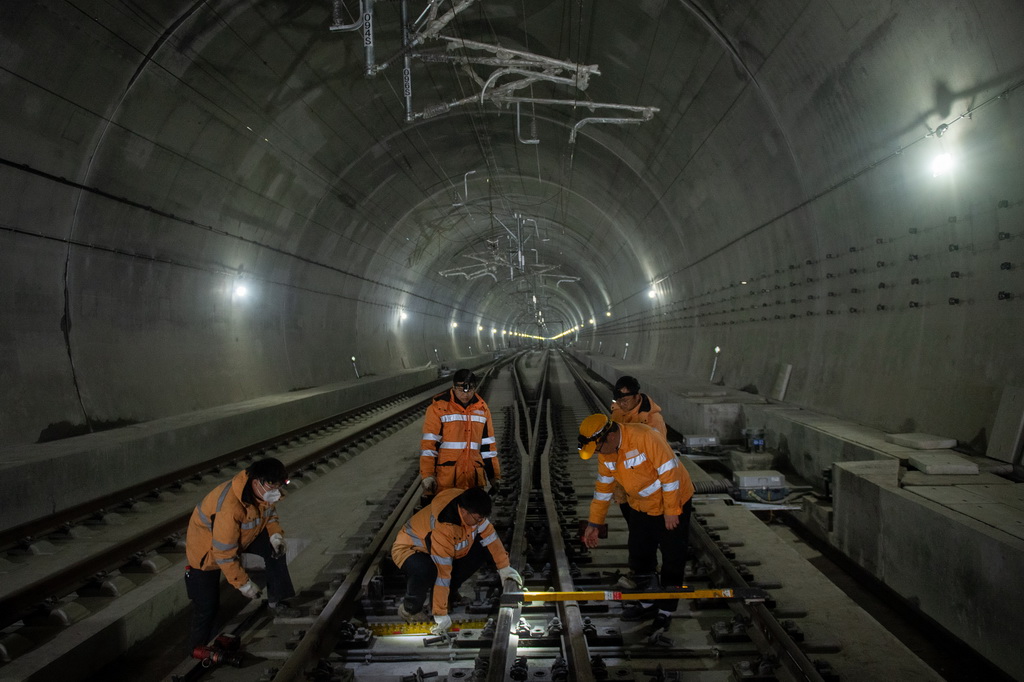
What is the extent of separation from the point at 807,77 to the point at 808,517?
4757 millimetres

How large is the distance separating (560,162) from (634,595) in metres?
13.7

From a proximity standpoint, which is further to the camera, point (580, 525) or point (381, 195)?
point (381, 195)

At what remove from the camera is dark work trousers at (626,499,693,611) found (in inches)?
164

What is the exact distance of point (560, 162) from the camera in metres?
16.1

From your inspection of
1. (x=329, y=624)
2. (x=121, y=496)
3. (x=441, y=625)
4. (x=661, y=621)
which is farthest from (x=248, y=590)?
(x=121, y=496)

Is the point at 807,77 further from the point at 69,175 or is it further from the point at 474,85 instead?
the point at 69,175

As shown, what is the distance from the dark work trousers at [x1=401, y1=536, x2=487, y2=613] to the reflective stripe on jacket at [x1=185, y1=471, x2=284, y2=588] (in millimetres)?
1030

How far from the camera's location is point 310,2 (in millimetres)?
8445

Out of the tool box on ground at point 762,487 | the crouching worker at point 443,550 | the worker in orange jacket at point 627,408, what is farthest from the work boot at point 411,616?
the tool box on ground at point 762,487

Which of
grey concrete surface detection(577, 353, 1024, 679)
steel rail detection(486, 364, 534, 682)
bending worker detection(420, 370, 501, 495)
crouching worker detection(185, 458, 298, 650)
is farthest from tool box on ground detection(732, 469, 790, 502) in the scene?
crouching worker detection(185, 458, 298, 650)

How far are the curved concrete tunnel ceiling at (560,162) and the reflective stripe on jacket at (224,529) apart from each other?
5.20 meters

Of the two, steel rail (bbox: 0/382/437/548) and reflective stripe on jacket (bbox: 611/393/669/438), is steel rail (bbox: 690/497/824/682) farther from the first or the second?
steel rail (bbox: 0/382/437/548)

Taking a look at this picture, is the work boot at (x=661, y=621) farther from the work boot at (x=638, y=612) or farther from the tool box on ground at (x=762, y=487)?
the tool box on ground at (x=762, y=487)

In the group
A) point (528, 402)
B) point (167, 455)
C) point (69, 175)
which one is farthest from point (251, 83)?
point (528, 402)
